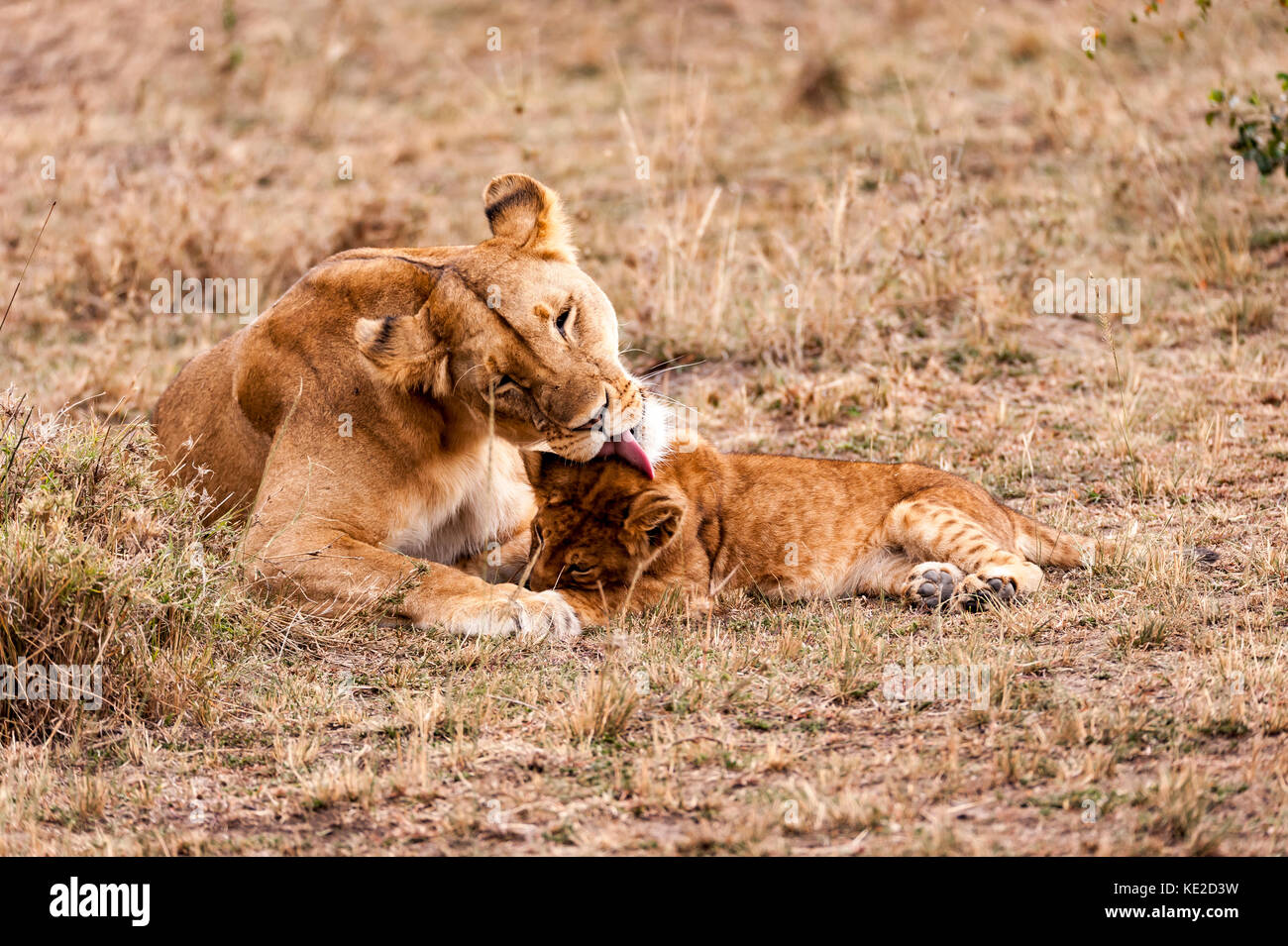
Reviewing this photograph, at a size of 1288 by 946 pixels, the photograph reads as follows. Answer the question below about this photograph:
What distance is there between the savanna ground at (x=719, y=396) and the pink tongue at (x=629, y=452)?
21.9 inches

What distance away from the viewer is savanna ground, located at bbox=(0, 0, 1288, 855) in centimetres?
382

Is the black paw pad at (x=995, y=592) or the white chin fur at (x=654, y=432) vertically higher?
the white chin fur at (x=654, y=432)

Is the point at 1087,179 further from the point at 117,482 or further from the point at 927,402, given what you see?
the point at 117,482

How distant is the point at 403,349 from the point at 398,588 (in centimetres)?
83

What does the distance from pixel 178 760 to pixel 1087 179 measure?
8692 millimetres

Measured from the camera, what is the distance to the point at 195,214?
973 cm

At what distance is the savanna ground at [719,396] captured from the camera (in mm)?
3818

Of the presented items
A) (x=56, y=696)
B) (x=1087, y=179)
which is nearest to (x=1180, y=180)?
(x=1087, y=179)

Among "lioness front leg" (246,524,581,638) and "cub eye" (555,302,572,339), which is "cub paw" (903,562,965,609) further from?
"cub eye" (555,302,572,339)

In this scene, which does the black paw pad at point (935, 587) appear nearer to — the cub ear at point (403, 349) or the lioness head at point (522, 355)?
the lioness head at point (522, 355)

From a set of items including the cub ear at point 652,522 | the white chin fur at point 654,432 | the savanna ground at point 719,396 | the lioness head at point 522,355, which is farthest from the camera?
the white chin fur at point 654,432

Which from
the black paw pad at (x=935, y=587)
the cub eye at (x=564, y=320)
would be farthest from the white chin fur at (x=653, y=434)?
the black paw pad at (x=935, y=587)

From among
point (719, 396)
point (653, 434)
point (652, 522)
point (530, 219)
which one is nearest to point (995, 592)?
point (652, 522)

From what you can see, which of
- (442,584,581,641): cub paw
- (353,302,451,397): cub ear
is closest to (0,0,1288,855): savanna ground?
(442,584,581,641): cub paw
